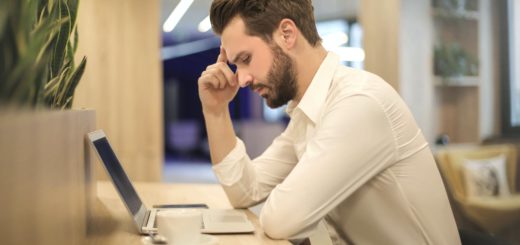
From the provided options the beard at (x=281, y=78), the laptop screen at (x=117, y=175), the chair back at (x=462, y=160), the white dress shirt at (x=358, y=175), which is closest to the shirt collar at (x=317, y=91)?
the white dress shirt at (x=358, y=175)

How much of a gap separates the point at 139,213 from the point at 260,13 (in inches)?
26.9

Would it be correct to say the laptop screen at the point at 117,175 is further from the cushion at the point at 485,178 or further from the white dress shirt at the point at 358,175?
the cushion at the point at 485,178

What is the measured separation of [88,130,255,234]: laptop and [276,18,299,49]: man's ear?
0.53 meters

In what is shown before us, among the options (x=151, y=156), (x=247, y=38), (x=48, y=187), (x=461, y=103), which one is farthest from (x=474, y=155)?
(x=48, y=187)

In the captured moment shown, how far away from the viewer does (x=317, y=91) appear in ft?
5.09

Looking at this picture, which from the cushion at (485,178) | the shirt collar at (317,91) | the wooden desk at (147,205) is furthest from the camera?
the cushion at (485,178)

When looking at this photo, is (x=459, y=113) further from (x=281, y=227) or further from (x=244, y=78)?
(x=281, y=227)

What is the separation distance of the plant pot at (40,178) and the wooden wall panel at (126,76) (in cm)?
318

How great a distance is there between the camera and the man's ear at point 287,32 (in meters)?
1.64

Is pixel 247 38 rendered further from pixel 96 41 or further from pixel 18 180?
pixel 96 41

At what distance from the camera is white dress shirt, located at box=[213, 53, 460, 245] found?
129 cm

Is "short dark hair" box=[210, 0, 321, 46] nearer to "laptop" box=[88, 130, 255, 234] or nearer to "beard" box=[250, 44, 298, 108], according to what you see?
"beard" box=[250, 44, 298, 108]

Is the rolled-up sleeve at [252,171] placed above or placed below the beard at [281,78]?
below

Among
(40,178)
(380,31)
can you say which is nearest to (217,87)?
(40,178)
